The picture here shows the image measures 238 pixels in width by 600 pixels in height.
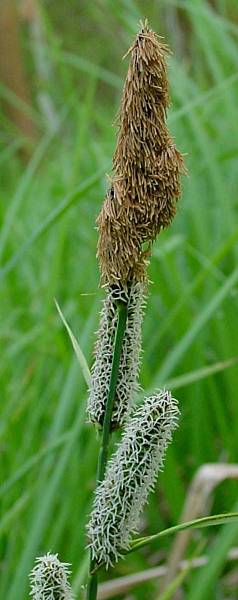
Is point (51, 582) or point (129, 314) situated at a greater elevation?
point (129, 314)

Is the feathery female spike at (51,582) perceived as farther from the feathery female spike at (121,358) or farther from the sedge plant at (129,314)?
the feathery female spike at (121,358)

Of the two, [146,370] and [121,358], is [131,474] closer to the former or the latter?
[121,358]

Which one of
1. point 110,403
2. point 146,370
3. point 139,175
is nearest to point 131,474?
point 110,403

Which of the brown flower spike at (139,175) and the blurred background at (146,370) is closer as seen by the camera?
the brown flower spike at (139,175)

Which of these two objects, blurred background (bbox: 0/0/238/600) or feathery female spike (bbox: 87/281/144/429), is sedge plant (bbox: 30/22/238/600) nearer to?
feathery female spike (bbox: 87/281/144/429)

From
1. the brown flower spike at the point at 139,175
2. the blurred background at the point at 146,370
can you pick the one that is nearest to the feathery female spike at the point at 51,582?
the brown flower spike at the point at 139,175

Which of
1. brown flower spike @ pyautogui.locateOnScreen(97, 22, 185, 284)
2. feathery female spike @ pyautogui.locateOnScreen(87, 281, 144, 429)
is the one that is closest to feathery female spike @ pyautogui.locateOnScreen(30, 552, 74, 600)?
feathery female spike @ pyautogui.locateOnScreen(87, 281, 144, 429)

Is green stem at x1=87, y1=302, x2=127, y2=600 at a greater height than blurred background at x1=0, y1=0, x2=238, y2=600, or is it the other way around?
blurred background at x1=0, y1=0, x2=238, y2=600

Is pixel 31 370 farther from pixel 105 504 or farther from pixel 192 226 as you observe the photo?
pixel 105 504
